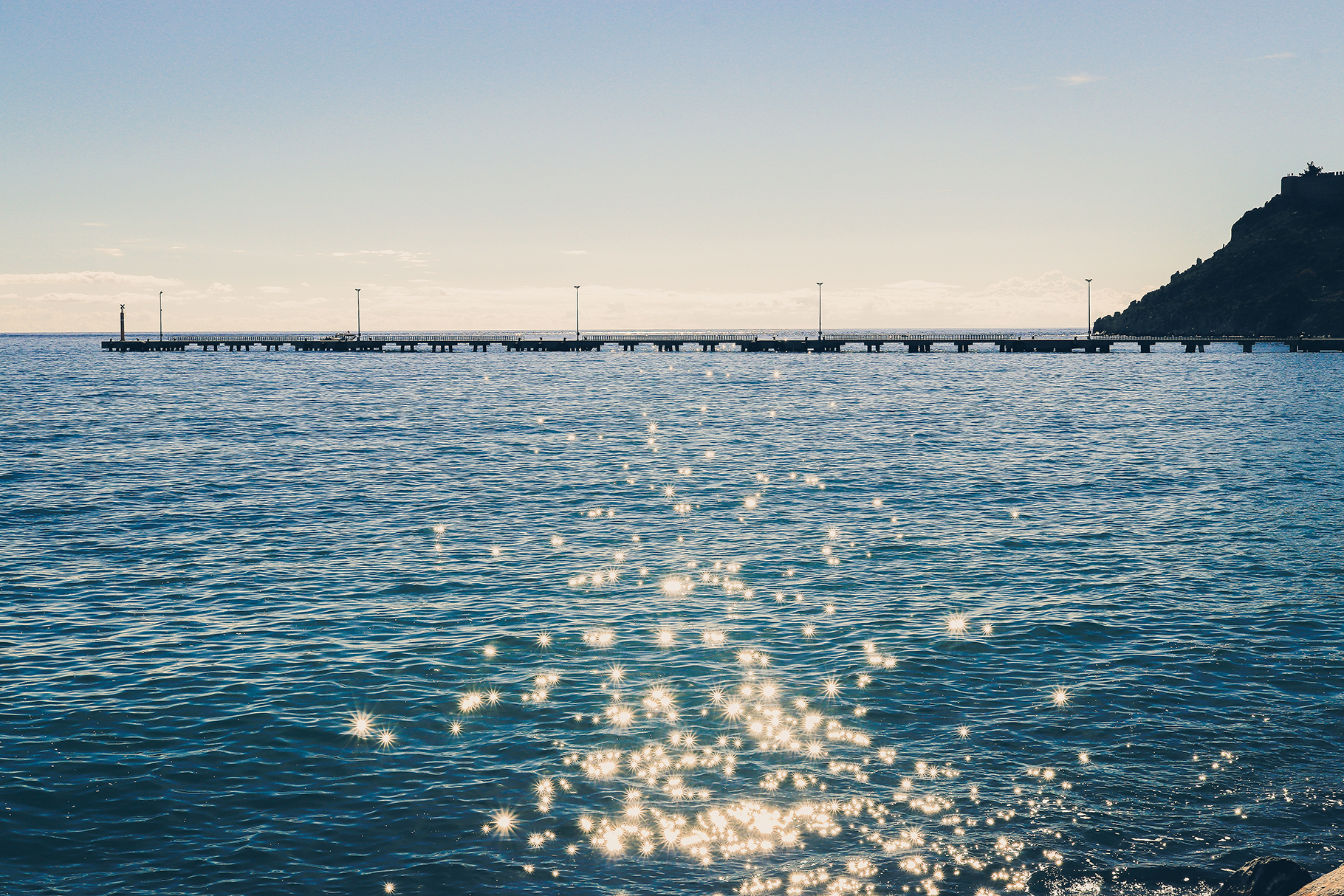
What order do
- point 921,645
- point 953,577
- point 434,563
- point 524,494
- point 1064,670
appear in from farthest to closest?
point 524,494 → point 434,563 → point 953,577 → point 921,645 → point 1064,670

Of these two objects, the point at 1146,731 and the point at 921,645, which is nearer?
the point at 1146,731

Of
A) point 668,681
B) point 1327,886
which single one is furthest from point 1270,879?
point 668,681

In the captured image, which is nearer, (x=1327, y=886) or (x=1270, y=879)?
(x=1327, y=886)

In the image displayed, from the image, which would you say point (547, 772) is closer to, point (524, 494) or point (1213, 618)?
point (1213, 618)

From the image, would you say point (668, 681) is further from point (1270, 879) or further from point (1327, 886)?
point (1327, 886)

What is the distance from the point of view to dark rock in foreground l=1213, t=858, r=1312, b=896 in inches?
422

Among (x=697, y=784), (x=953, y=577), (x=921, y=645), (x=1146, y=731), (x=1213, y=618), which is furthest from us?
(x=953, y=577)

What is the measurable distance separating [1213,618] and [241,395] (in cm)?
9917

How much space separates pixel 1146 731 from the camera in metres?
16.4

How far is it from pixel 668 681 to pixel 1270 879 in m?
10.5

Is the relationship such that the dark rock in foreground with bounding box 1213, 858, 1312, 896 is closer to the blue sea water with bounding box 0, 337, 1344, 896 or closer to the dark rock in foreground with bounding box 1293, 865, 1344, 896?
the dark rock in foreground with bounding box 1293, 865, 1344, 896

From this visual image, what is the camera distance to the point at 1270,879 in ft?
35.6

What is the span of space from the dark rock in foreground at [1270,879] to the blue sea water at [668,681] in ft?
2.42

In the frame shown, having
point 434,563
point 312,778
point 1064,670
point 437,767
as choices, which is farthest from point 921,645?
point 434,563
